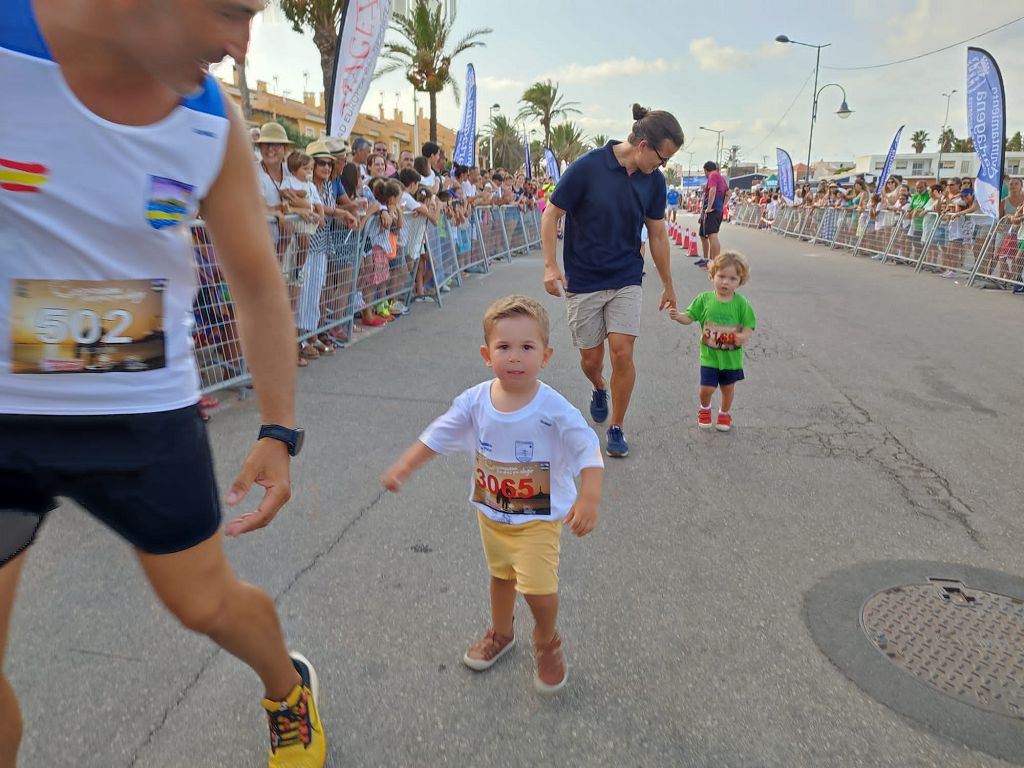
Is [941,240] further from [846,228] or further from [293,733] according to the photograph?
[293,733]

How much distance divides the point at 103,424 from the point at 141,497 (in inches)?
6.5

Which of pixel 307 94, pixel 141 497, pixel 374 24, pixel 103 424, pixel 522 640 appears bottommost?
pixel 522 640

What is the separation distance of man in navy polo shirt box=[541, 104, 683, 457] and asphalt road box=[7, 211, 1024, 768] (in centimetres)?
70

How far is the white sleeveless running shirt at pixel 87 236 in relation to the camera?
47.1 inches

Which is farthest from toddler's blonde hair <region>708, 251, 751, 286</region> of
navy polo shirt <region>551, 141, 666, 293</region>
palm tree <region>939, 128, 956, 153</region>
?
palm tree <region>939, 128, 956, 153</region>

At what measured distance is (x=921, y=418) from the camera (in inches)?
207

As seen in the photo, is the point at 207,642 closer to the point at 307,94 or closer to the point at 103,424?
the point at 103,424

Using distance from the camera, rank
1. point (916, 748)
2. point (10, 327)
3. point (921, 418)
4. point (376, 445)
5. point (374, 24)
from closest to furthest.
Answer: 1. point (10, 327)
2. point (916, 748)
3. point (376, 445)
4. point (921, 418)
5. point (374, 24)

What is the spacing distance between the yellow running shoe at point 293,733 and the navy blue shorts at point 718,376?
3.57 m

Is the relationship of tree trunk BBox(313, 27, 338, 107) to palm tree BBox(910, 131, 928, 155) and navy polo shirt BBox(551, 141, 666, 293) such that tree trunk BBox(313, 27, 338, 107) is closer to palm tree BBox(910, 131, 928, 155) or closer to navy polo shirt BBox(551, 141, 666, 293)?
navy polo shirt BBox(551, 141, 666, 293)

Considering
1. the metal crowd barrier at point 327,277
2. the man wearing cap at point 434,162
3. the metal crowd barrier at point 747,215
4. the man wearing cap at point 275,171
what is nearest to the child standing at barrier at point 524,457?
the metal crowd barrier at point 327,277

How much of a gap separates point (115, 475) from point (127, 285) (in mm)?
371

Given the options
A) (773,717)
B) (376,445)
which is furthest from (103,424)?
(376,445)

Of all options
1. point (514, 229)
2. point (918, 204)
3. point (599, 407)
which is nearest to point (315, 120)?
point (514, 229)
